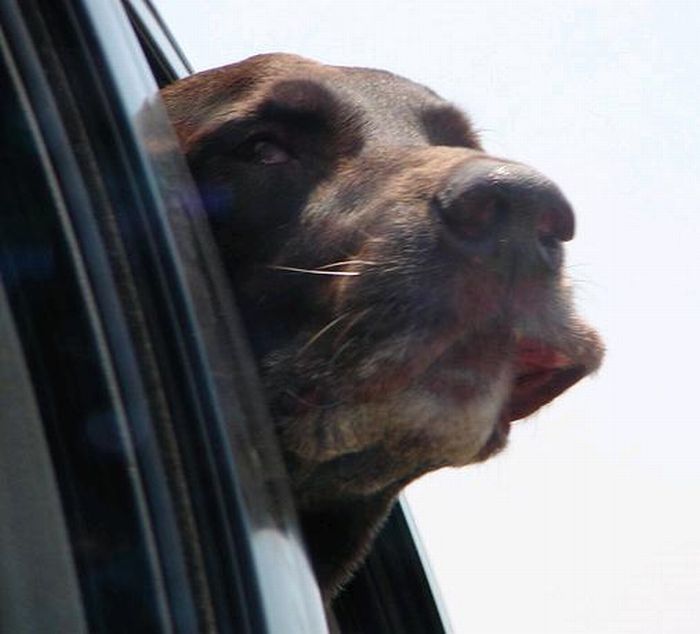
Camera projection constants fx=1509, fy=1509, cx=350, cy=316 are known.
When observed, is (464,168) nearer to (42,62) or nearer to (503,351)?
(503,351)

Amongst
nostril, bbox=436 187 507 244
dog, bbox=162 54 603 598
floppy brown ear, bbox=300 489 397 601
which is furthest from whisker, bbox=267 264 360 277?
floppy brown ear, bbox=300 489 397 601

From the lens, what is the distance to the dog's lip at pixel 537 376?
329 cm

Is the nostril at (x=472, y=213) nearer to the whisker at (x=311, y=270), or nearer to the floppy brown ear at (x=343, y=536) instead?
the whisker at (x=311, y=270)

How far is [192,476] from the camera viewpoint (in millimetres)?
1759

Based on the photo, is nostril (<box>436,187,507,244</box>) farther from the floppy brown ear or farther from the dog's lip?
the floppy brown ear

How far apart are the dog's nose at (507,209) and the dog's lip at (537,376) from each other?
261mm

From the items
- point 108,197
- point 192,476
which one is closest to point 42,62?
point 108,197

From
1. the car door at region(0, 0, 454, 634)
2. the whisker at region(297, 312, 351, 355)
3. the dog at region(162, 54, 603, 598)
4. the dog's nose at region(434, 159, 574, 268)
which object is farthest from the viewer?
the whisker at region(297, 312, 351, 355)

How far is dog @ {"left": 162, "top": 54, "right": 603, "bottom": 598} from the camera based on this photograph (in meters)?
3.07

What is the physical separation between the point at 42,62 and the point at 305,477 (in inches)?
67.5

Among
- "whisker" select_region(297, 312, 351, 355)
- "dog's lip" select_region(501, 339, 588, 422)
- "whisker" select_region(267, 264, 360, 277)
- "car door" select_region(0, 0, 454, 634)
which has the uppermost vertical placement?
"whisker" select_region(267, 264, 360, 277)

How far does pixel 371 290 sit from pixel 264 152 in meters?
0.60

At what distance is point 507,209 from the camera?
9.72 ft

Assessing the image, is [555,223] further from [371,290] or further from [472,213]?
[371,290]
